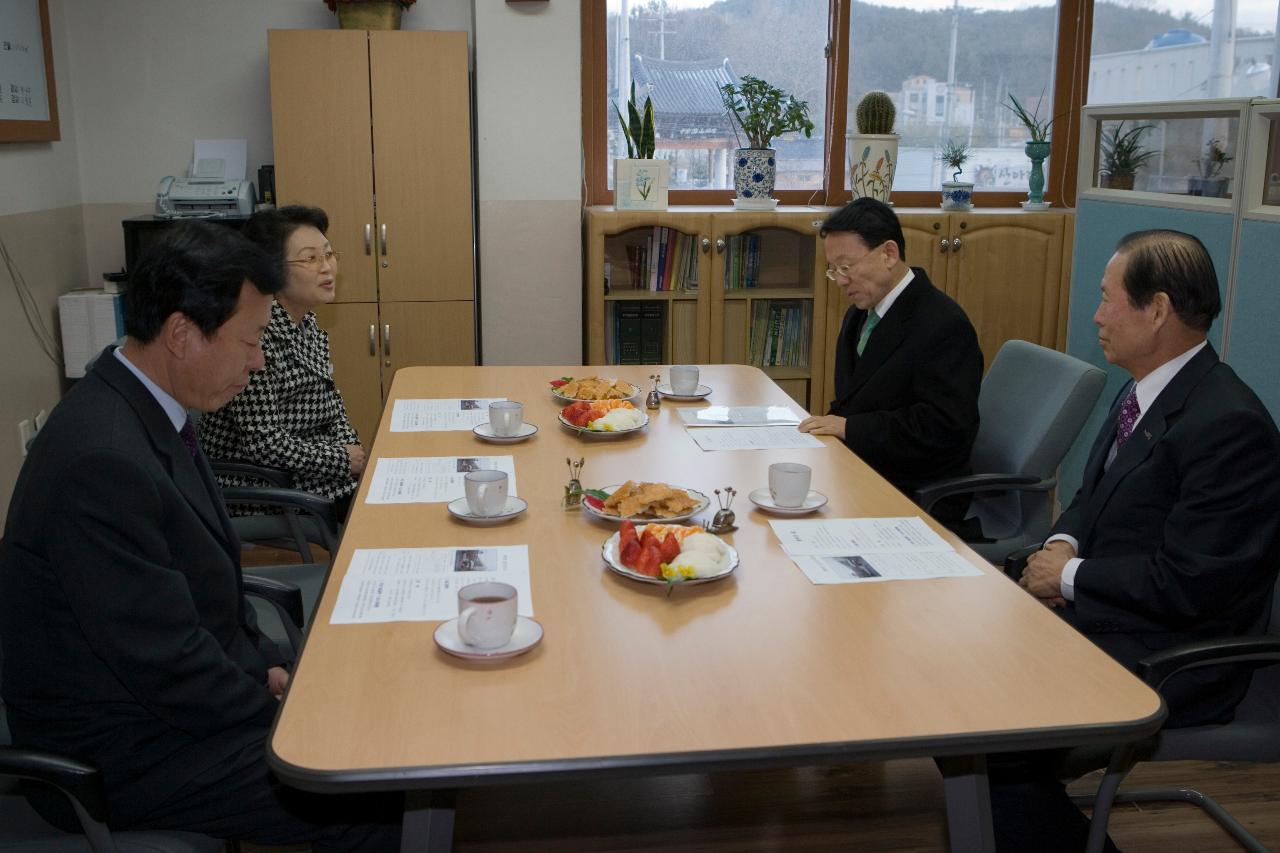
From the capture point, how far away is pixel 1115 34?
5.38 metres

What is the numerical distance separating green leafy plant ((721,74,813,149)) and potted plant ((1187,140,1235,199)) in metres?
1.80

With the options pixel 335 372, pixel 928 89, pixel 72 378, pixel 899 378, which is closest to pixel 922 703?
pixel 899 378

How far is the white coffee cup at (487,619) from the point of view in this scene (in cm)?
150

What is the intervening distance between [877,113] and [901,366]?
220cm

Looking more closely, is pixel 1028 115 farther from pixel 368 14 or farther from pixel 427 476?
pixel 427 476

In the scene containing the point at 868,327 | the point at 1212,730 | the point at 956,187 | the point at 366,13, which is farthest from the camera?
the point at 956,187

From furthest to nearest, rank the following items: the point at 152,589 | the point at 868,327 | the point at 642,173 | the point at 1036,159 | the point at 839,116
A: the point at 839,116 → the point at 1036,159 → the point at 642,173 → the point at 868,327 → the point at 152,589

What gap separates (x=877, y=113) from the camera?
16.0 feet

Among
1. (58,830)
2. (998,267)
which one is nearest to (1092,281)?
(998,267)

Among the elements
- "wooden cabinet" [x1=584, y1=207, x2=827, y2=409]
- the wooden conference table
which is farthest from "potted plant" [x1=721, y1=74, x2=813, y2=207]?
the wooden conference table

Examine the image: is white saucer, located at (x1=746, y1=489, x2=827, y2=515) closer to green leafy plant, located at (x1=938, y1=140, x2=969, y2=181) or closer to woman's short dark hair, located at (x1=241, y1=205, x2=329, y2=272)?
woman's short dark hair, located at (x1=241, y1=205, x2=329, y2=272)

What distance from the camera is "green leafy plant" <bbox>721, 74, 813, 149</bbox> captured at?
4.90 m

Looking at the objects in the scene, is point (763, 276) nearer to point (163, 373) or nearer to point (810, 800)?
point (810, 800)

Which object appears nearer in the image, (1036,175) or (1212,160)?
(1212,160)
